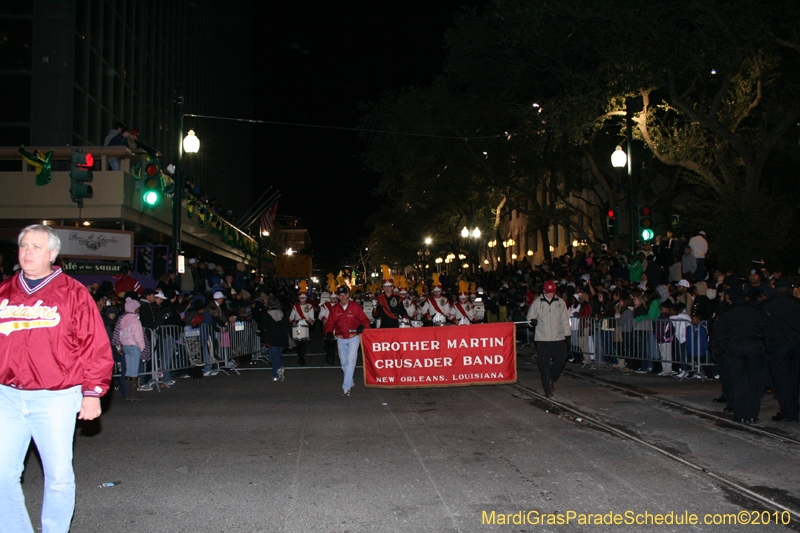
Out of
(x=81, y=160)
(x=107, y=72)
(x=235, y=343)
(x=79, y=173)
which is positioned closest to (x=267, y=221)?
(x=107, y=72)

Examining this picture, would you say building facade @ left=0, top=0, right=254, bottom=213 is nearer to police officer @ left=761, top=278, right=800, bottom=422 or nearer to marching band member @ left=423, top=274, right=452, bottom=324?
marching band member @ left=423, top=274, right=452, bottom=324

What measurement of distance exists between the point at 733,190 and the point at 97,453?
17.8 m

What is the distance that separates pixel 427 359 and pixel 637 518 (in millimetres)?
6974

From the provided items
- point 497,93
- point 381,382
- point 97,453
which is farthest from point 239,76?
point 97,453

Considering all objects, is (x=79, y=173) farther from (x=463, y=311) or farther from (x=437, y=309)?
(x=463, y=311)

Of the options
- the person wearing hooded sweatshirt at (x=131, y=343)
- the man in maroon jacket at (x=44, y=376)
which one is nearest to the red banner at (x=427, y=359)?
the person wearing hooded sweatshirt at (x=131, y=343)

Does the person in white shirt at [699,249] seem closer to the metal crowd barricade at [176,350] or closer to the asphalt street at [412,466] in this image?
the asphalt street at [412,466]

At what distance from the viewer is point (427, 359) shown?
1168 cm

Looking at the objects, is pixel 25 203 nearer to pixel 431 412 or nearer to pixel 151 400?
pixel 151 400

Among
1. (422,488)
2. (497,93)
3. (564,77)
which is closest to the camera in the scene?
(422,488)

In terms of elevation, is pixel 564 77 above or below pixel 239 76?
below

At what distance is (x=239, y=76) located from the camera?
57.6m

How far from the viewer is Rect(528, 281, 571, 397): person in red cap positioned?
1073cm

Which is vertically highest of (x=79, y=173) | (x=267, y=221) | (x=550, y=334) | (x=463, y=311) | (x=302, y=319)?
(x=267, y=221)
